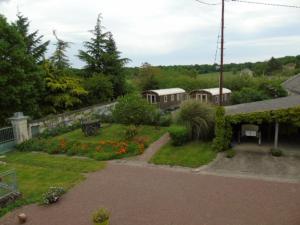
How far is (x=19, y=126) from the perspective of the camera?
2009cm

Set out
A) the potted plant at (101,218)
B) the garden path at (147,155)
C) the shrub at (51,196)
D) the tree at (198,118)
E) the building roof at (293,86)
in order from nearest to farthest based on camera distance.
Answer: the potted plant at (101,218) < the shrub at (51,196) < the garden path at (147,155) < the tree at (198,118) < the building roof at (293,86)

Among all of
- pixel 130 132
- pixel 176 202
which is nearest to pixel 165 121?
pixel 130 132

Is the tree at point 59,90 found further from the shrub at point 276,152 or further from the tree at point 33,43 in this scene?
the shrub at point 276,152

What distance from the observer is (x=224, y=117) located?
16.2m

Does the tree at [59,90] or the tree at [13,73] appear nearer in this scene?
the tree at [13,73]

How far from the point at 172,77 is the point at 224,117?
29.6 metres

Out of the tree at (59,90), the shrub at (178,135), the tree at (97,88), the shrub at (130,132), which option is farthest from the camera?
the tree at (97,88)

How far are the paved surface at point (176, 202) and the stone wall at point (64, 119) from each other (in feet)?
33.3

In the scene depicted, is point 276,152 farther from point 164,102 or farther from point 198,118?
point 164,102

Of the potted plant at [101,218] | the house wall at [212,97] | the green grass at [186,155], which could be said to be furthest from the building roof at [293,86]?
the potted plant at [101,218]

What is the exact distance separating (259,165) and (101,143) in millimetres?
9239

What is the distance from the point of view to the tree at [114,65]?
111 feet

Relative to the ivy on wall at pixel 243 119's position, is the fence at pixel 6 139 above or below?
below

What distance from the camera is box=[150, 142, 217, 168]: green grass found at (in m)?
15.1
